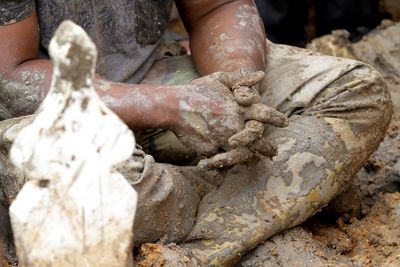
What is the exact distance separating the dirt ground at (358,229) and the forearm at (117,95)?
451mm

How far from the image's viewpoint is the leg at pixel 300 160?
2371 millimetres

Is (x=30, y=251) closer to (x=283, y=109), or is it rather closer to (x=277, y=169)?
(x=277, y=169)

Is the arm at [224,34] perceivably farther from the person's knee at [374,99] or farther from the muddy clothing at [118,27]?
the person's knee at [374,99]

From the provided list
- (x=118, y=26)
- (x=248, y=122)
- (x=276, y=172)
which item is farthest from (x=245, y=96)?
(x=118, y=26)

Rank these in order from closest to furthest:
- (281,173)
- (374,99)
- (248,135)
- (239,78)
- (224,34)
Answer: (248,135), (239,78), (281,173), (374,99), (224,34)

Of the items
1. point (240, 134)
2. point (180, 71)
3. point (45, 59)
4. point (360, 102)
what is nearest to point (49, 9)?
point (45, 59)

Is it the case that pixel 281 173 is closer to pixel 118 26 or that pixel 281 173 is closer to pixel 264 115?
pixel 264 115

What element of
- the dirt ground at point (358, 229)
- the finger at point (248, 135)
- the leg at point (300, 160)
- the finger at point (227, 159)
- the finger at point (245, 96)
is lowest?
the dirt ground at point (358, 229)

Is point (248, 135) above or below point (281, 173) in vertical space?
above

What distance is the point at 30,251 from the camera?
1625 millimetres

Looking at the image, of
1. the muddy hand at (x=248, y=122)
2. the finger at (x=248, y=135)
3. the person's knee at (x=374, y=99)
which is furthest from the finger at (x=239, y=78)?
the person's knee at (x=374, y=99)

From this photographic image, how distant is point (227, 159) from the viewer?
7.33ft

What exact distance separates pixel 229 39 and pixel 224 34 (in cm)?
3

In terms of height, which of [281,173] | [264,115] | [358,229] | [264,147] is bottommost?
[358,229]
